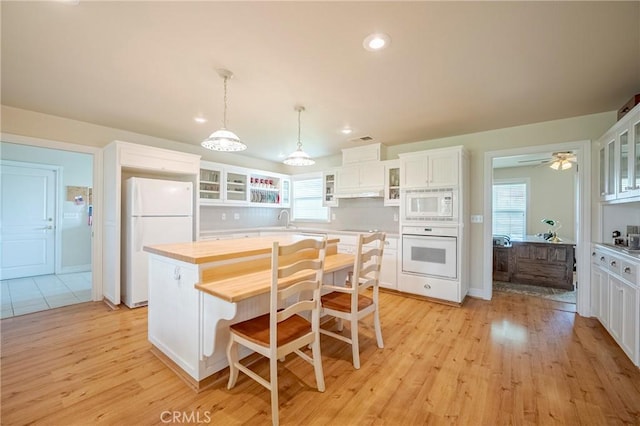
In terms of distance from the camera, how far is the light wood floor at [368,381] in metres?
1.65

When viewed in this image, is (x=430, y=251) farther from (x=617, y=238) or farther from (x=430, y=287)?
(x=617, y=238)

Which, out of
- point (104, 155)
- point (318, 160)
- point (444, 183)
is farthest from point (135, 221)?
point (444, 183)

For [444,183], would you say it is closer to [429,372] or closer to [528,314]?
[528,314]

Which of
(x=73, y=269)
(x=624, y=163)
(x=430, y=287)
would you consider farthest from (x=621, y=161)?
(x=73, y=269)

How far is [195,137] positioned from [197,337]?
11.2 ft

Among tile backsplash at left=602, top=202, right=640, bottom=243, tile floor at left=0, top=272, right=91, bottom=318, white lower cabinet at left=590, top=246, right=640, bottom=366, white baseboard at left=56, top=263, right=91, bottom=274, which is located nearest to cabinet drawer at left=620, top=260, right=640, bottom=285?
white lower cabinet at left=590, top=246, right=640, bottom=366

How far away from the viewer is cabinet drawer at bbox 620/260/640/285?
82.8 inches

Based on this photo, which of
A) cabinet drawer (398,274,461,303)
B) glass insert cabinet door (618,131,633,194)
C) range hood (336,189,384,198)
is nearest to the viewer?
glass insert cabinet door (618,131,633,194)

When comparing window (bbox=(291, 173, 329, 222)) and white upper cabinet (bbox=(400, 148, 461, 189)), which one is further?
window (bbox=(291, 173, 329, 222))

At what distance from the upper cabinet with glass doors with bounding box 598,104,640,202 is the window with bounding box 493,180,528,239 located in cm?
328

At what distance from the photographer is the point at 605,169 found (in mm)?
3008

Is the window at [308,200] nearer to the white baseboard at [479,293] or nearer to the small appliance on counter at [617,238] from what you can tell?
the white baseboard at [479,293]

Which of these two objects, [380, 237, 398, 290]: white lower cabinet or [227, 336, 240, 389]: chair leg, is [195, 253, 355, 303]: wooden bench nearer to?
[227, 336, 240, 389]: chair leg

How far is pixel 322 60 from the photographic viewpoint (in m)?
2.14
